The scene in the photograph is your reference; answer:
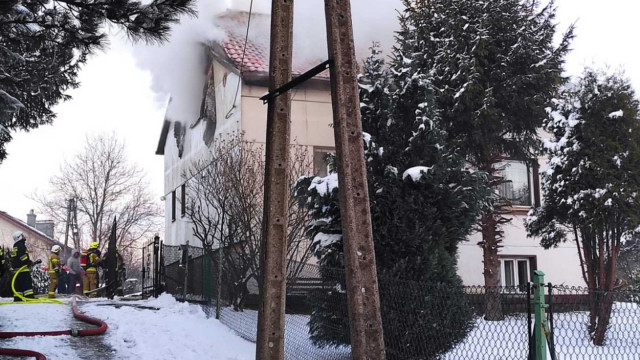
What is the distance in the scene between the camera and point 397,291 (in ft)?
22.0

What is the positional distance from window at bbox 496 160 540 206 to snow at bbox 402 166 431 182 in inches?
407

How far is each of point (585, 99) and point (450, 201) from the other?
17.0ft

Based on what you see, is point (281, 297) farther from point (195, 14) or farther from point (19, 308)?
point (19, 308)

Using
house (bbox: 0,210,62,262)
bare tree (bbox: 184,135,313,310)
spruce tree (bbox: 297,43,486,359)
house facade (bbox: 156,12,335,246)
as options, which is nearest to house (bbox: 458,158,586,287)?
house facade (bbox: 156,12,335,246)

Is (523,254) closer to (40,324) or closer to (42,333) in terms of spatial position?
(40,324)

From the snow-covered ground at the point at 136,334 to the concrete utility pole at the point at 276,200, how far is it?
10.3 feet

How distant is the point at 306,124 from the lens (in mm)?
16719

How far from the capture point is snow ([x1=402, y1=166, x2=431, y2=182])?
7.30 metres

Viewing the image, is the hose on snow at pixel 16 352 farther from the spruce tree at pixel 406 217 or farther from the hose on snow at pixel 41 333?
the spruce tree at pixel 406 217

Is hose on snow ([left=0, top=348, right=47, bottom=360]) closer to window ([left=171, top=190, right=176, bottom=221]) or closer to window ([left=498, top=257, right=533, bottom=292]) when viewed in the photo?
window ([left=498, top=257, right=533, bottom=292])

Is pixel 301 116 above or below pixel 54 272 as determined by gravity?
above

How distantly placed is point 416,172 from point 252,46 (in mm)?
11301

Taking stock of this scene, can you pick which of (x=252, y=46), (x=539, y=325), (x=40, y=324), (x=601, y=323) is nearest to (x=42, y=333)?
(x=40, y=324)

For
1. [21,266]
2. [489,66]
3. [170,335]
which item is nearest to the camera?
[170,335]
